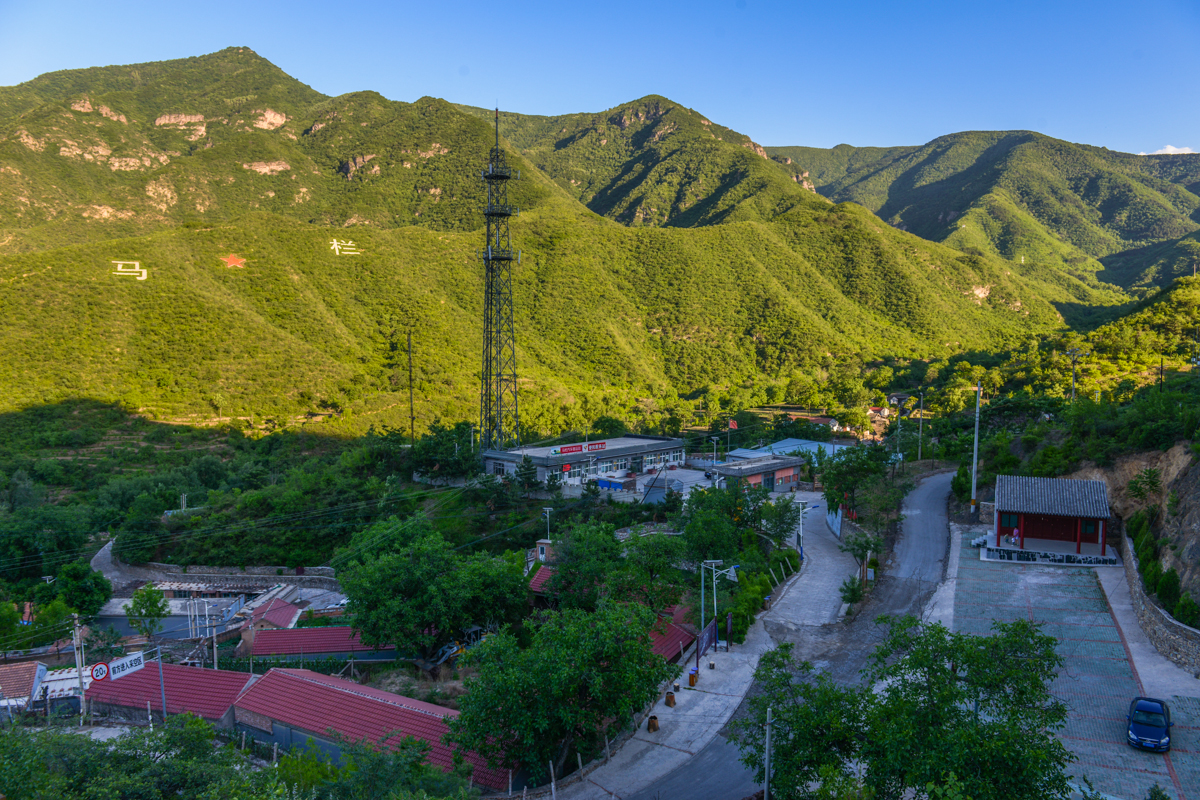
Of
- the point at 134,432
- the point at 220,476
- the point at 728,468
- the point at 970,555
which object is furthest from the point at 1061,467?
the point at 134,432

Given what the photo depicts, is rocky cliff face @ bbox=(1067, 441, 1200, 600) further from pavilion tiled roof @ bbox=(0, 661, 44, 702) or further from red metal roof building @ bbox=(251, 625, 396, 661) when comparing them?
pavilion tiled roof @ bbox=(0, 661, 44, 702)

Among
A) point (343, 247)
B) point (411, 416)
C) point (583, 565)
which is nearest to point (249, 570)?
point (583, 565)

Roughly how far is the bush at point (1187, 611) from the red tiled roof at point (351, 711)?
18.5 metres

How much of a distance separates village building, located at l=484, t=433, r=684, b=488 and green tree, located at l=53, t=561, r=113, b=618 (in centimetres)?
2020

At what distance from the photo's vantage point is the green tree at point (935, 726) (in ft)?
36.5

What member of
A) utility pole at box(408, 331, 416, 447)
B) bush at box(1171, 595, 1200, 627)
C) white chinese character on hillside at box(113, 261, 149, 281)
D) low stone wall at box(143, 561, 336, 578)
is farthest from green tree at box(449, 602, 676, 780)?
white chinese character on hillside at box(113, 261, 149, 281)

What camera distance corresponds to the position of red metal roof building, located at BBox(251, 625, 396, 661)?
26.2 meters

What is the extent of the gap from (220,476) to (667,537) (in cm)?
3671

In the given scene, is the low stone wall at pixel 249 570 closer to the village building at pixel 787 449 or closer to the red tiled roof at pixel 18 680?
the red tiled roof at pixel 18 680

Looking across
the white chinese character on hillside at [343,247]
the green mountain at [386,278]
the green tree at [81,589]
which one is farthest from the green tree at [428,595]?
the white chinese character on hillside at [343,247]

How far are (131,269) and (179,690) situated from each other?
64828 mm

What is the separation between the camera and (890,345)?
103688 mm

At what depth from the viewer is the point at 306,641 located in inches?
1054

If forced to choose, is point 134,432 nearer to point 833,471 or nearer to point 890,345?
point 833,471
